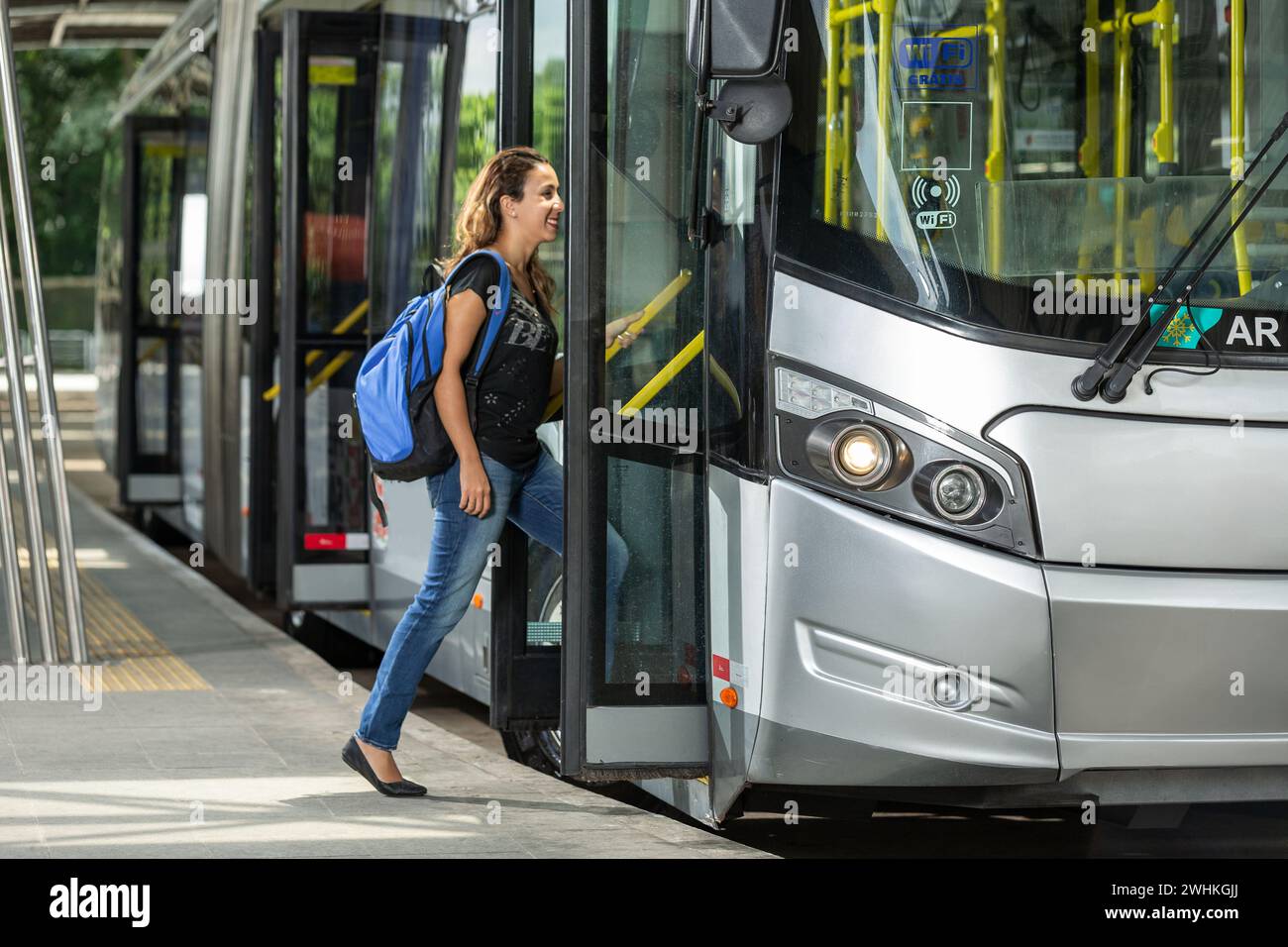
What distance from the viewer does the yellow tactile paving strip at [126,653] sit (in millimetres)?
8406

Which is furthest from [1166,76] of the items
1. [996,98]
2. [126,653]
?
[126,653]

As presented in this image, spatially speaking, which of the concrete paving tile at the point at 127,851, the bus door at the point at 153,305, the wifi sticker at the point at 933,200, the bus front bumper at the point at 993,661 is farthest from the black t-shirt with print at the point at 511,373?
the bus door at the point at 153,305

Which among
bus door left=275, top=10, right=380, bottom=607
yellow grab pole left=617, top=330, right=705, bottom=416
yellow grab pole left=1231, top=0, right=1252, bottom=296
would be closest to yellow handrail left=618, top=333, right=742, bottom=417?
yellow grab pole left=617, top=330, right=705, bottom=416

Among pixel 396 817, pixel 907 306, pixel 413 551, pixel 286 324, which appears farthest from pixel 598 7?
pixel 286 324

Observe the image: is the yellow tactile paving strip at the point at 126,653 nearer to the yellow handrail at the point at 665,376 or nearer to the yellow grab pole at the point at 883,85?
the yellow handrail at the point at 665,376

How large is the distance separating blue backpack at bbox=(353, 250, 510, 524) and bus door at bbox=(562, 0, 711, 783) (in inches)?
17.3

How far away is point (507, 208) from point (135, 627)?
4.72 meters

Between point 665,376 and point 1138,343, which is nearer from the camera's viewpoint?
point 1138,343

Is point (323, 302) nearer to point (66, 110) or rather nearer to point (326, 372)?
point (326, 372)

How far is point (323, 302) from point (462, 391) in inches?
156

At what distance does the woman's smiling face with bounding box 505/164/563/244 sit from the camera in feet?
19.6

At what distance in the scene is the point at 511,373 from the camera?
598 centimetres

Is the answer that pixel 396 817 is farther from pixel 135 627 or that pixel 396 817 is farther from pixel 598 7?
pixel 135 627

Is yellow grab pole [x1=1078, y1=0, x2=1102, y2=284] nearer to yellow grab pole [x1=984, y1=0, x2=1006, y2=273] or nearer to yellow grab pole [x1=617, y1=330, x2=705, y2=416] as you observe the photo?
yellow grab pole [x1=984, y1=0, x2=1006, y2=273]
